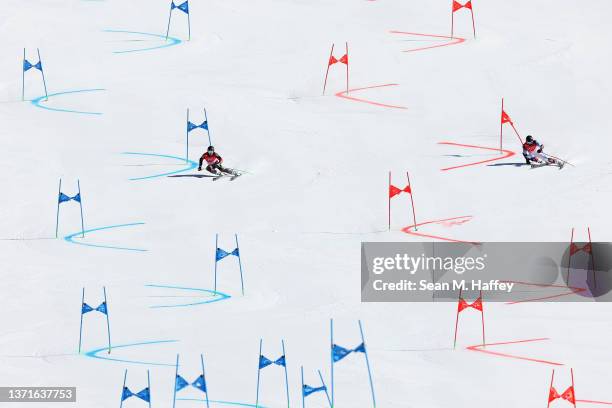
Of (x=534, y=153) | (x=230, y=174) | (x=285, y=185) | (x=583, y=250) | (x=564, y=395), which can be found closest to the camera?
(x=564, y=395)

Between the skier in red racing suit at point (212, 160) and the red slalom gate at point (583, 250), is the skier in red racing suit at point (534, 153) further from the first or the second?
the skier in red racing suit at point (212, 160)

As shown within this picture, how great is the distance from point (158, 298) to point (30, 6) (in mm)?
17223

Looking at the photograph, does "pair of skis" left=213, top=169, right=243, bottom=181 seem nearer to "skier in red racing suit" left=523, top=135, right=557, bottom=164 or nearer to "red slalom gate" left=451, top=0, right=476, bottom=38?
"skier in red racing suit" left=523, top=135, right=557, bottom=164

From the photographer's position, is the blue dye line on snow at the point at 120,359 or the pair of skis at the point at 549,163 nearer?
the blue dye line on snow at the point at 120,359

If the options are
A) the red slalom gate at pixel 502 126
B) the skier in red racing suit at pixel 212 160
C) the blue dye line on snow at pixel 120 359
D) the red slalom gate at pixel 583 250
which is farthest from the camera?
the red slalom gate at pixel 502 126

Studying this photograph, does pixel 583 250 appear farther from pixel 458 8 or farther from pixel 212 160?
pixel 458 8

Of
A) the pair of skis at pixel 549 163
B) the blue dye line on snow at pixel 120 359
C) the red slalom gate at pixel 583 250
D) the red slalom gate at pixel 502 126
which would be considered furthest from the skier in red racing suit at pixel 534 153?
the blue dye line on snow at pixel 120 359

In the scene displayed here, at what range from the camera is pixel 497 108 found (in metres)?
39.1

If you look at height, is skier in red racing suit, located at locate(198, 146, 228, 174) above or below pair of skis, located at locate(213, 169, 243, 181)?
above

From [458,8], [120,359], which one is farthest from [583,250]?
[458,8]

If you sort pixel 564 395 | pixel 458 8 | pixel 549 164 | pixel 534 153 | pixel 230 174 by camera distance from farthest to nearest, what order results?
pixel 458 8, pixel 230 174, pixel 549 164, pixel 534 153, pixel 564 395

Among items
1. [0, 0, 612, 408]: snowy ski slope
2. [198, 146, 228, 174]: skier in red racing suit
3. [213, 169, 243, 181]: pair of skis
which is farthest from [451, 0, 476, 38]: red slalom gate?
[198, 146, 228, 174]: skier in red racing suit

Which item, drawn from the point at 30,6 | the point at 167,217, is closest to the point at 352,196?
the point at 167,217

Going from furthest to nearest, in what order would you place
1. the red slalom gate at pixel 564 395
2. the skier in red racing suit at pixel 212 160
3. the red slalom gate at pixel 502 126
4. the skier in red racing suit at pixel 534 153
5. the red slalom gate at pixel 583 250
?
1. the red slalom gate at pixel 502 126
2. the skier in red racing suit at pixel 212 160
3. the skier in red racing suit at pixel 534 153
4. the red slalom gate at pixel 583 250
5. the red slalom gate at pixel 564 395
